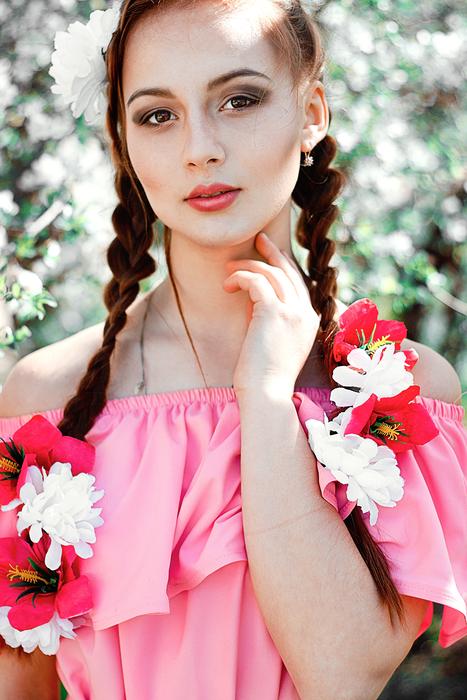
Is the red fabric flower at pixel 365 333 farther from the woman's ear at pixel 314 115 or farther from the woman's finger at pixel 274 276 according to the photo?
the woman's ear at pixel 314 115

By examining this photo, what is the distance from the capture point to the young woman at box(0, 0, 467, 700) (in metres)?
1.81

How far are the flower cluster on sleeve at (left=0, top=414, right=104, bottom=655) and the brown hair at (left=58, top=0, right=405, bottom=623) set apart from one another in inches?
2.7

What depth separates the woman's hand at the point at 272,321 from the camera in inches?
75.4

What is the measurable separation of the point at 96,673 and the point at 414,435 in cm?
72

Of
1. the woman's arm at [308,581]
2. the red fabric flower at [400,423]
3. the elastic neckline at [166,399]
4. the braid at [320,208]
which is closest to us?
the woman's arm at [308,581]

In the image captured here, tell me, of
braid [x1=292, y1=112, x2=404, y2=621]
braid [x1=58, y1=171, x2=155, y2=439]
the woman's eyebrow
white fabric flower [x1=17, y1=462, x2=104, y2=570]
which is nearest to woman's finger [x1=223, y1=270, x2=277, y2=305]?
braid [x1=292, y1=112, x2=404, y2=621]

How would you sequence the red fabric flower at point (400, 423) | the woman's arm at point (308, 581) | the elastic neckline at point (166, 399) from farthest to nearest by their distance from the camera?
the elastic neckline at point (166, 399) < the red fabric flower at point (400, 423) < the woman's arm at point (308, 581)

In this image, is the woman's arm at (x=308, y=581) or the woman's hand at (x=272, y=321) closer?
the woman's arm at (x=308, y=581)

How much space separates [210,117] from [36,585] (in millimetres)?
913

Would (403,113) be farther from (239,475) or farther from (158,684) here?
(158,684)

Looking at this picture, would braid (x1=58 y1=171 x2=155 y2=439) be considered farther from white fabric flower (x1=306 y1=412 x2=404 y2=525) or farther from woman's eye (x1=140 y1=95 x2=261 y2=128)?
white fabric flower (x1=306 y1=412 x2=404 y2=525)

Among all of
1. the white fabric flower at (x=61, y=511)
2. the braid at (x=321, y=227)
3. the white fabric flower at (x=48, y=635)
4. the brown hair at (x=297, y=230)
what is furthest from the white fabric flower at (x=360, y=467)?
the white fabric flower at (x=48, y=635)

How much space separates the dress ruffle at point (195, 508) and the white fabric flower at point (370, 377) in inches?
3.4

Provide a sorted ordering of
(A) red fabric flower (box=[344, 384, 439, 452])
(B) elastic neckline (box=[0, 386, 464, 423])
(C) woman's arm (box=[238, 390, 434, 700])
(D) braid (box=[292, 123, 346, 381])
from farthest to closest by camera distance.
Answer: (D) braid (box=[292, 123, 346, 381]) → (B) elastic neckline (box=[0, 386, 464, 423]) → (A) red fabric flower (box=[344, 384, 439, 452]) → (C) woman's arm (box=[238, 390, 434, 700])
